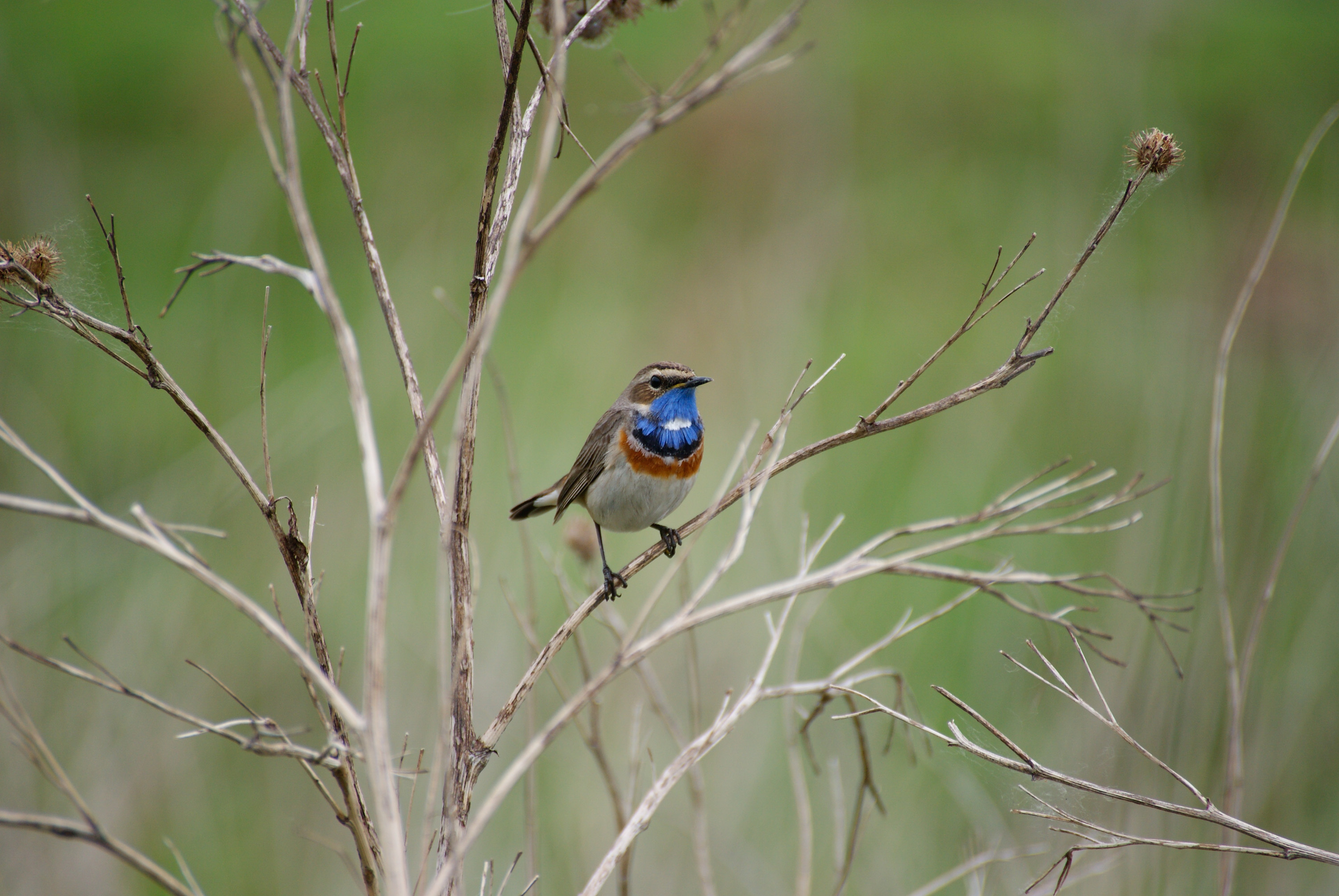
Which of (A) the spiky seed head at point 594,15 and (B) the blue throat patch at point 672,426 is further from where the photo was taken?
(B) the blue throat patch at point 672,426

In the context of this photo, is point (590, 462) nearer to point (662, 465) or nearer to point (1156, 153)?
point (662, 465)

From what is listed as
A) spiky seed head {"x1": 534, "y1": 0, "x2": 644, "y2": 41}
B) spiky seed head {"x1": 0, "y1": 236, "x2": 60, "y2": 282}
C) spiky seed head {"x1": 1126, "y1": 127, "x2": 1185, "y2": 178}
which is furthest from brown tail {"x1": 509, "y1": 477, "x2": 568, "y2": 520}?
spiky seed head {"x1": 1126, "y1": 127, "x2": 1185, "y2": 178}

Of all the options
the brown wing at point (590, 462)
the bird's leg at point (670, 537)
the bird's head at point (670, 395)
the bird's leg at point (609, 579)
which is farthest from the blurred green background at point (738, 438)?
the bird's head at point (670, 395)

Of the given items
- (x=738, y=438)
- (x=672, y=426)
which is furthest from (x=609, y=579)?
(x=738, y=438)

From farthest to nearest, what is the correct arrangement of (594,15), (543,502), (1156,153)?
1. (543,502)
2. (594,15)
3. (1156,153)

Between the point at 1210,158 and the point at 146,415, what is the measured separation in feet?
23.3

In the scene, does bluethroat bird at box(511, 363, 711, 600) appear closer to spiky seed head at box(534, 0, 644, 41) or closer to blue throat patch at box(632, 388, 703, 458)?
blue throat patch at box(632, 388, 703, 458)

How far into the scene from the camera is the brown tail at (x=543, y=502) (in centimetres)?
352

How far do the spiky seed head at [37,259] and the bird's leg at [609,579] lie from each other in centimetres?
120

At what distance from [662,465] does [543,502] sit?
644 millimetres

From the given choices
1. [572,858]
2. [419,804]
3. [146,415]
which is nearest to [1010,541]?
[572,858]

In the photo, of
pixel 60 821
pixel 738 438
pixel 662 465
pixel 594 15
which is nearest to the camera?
pixel 60 821

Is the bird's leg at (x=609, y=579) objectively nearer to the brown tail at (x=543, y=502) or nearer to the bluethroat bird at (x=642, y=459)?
the bluethroat bird at (x=642, y=459)

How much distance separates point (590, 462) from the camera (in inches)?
136
